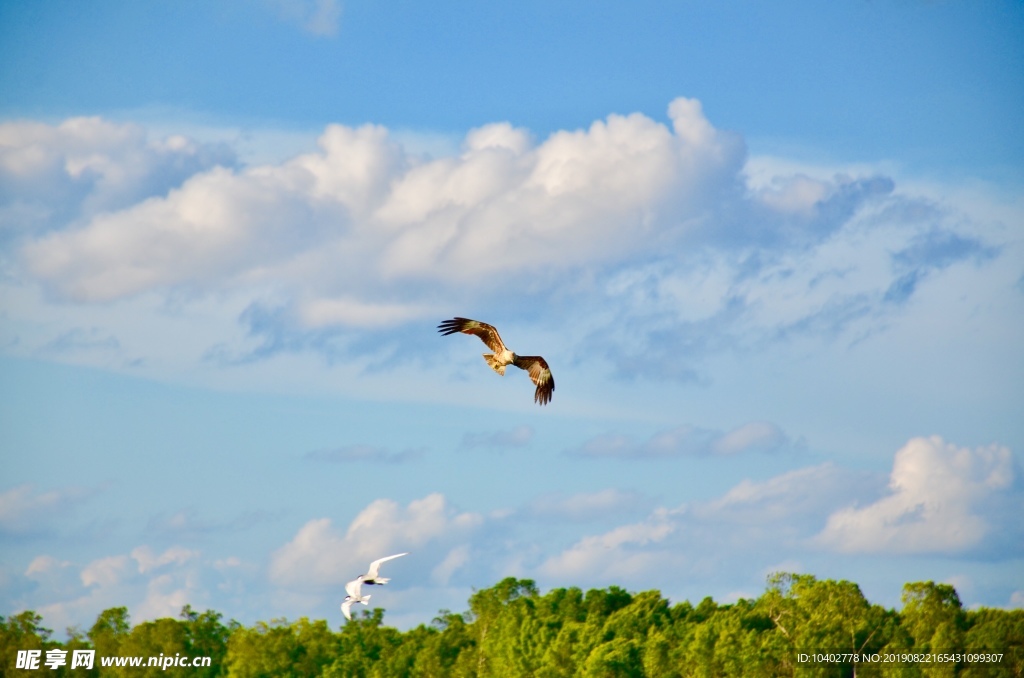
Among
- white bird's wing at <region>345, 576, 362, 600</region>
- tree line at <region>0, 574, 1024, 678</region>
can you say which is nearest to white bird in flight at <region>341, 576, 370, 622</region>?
white bird's wing at <region>345, 576, 362, 600</region>

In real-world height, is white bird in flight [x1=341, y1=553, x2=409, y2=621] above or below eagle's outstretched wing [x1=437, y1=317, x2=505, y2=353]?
below

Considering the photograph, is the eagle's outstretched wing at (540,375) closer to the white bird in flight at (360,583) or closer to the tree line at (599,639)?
the white bird in flight at (360,583)

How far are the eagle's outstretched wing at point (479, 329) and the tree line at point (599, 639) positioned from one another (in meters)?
32.3

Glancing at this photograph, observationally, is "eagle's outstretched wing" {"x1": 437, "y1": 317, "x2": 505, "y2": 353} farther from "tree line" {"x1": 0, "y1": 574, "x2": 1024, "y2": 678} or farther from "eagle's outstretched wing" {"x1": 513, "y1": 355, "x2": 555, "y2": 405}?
"tree line" {"x1": 0, "y1": 574, "x2": 1024, "y2": 678}

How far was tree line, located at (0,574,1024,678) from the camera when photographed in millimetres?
71750

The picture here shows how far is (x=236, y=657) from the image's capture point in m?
103

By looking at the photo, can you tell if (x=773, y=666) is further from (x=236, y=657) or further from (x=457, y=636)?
(x=236, y=657)

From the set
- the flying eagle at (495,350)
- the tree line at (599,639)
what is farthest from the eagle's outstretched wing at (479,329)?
the tree line at (599,639)

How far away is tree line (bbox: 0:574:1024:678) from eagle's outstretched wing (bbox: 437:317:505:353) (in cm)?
3227

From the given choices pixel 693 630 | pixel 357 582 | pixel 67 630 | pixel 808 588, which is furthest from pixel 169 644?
pixel 357 582

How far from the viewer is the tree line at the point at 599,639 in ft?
235

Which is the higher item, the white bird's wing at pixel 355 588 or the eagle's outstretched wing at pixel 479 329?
the eagle's outstretched wing at pixel 479 329

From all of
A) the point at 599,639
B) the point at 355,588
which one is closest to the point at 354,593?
the point at 355,588

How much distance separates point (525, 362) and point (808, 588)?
36.7 meters
